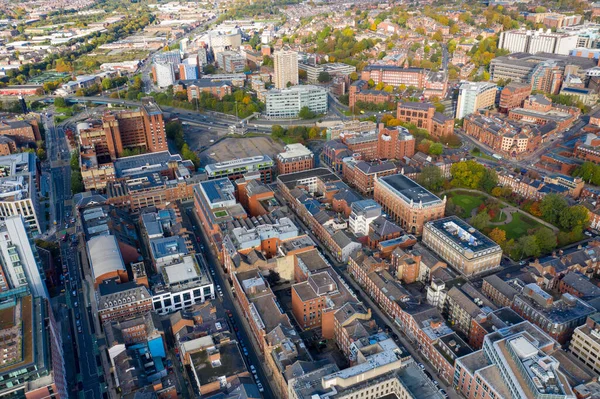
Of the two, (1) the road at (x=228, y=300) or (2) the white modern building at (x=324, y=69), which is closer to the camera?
(1) the road at (x=228, y=300)

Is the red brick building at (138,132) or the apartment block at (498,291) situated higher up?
the red brick building at (138,132)

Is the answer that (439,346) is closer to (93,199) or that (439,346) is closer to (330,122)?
(93,199)

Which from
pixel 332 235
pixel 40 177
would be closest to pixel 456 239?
pixel 332 235

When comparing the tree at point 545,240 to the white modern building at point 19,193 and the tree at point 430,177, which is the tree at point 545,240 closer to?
the tree at point 430,177

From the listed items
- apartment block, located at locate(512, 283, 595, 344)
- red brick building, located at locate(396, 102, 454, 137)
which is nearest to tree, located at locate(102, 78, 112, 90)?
red brick building, located at locate(396, 102, 454, 137)

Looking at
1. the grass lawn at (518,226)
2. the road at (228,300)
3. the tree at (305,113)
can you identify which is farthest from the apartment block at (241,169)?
the grass lawn at (518,226)

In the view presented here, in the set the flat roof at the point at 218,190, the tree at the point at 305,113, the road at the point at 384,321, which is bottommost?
the road at the point at 384,321

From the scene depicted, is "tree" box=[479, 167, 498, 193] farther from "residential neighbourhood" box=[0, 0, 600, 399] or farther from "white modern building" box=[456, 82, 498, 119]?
"white modern building" box=[456, 82, 498, 119]
